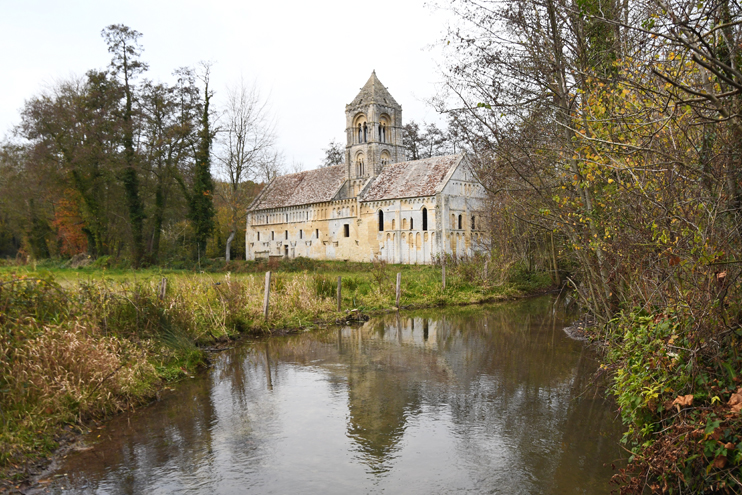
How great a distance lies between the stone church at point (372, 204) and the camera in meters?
37.5

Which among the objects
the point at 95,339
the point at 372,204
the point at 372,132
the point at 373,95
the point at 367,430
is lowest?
the point at 367,430

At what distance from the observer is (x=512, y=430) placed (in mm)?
7336

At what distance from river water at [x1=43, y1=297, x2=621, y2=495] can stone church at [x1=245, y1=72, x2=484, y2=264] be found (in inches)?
949

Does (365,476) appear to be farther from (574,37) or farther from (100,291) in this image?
(574,37)

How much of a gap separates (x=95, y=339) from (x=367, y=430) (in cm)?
497

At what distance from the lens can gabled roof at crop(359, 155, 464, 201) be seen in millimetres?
37438

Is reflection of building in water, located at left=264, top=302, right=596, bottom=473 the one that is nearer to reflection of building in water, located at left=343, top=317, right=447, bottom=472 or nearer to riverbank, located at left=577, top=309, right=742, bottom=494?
reflection of building in water, located at left=343, top=317, right=447, bottom=472

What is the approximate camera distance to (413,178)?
1560 inches

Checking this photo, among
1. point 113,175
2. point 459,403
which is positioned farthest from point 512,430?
point 113,175

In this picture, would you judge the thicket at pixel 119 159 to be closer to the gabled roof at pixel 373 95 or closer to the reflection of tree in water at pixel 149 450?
the gabled roof at pixel 373 95

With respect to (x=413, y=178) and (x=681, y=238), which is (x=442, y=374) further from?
(x=413, y=178)

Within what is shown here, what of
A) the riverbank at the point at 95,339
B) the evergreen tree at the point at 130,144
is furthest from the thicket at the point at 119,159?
the riverbank at the point at 95,339

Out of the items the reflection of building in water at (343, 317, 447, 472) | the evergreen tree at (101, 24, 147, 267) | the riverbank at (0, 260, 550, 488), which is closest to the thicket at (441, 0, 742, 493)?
the reflection of building in water at (343, 317, 447, 472)

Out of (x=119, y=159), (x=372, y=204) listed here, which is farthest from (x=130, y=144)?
(x=372, y=204)
